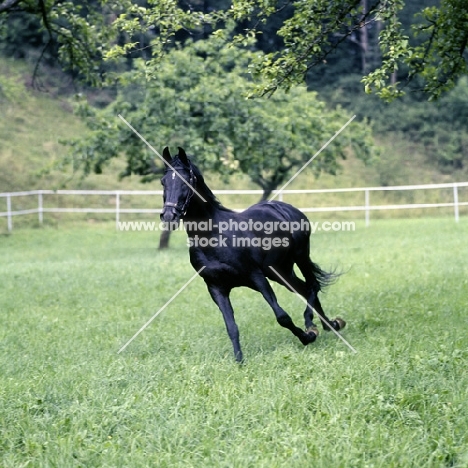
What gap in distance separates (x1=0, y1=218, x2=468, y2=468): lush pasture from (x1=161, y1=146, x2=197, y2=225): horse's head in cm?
136

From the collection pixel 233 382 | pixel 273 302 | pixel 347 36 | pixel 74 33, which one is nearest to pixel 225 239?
pixel 273 302

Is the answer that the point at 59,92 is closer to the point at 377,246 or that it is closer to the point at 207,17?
the point at 377,246

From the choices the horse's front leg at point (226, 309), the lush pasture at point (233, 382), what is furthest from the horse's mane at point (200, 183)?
the lush pasture at point (233, 382)

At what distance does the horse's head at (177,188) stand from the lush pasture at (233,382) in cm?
136

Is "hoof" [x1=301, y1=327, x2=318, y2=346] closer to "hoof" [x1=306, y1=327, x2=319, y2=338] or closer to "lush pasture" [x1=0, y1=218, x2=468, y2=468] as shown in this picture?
"hoof" [x1=306, y1=327, x2=319, y2=338]

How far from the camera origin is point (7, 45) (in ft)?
138

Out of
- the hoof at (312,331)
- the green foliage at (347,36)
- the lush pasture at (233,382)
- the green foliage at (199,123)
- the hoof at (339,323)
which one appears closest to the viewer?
the lush pasture at (233,382)

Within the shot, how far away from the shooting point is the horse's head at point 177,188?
6.25m

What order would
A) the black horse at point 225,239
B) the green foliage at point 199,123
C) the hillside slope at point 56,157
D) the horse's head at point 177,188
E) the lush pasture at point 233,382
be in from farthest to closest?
1. the hillside slope at point 56,157
2. the green foliage at point 199,123
3. the black horse at point 225,239
4. the horse's head at point 177,188
5. the lush pasture at point 233,382

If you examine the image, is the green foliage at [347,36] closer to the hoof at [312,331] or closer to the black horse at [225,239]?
the black horse at [225,239]

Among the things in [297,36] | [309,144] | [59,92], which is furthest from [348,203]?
[297,36]

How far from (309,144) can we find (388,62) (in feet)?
50.0

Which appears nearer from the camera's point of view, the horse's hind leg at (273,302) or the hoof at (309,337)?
the horse's hind leg at (273,302)

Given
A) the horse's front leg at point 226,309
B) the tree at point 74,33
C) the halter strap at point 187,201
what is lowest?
the horse's front leg at point 226,309
